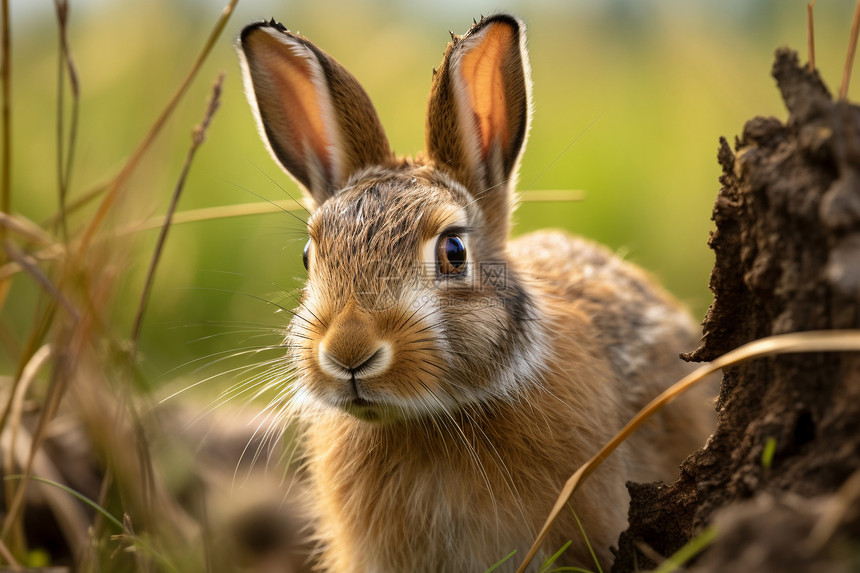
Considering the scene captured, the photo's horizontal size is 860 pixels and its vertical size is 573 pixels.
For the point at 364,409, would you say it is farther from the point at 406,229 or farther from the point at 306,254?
the point at 306,254

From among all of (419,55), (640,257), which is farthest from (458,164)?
(419,55)

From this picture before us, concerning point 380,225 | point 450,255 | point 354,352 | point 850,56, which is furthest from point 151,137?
point 850,56

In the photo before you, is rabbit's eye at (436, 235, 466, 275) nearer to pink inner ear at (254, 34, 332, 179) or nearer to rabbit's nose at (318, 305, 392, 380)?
rabbit's nose at (318, 305, 392, 380)

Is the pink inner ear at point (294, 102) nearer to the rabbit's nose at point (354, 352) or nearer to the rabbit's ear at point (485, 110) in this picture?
the rabbit's ear at point (485, 110)

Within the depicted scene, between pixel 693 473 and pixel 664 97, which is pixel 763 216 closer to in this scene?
pixel 693 473

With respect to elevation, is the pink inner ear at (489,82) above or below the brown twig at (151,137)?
above

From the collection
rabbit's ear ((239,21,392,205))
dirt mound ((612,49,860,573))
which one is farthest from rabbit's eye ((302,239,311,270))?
dirt mound ((612,49,860,573))

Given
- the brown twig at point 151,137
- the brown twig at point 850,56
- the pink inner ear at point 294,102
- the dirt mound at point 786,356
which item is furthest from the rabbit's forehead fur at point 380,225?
the brown twig at point 850,56
